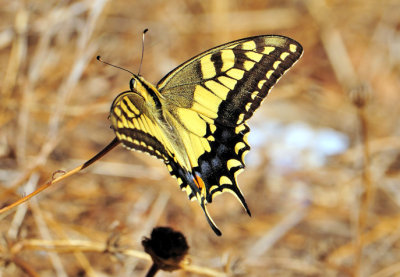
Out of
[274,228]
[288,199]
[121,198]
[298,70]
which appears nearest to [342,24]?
[298,70]

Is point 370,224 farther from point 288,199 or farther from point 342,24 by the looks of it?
point 342,24

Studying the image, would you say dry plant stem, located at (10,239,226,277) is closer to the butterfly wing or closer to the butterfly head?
the butterfly wing

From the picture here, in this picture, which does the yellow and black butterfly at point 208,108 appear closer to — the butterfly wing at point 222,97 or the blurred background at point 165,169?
the butterfly wing at point 222,97

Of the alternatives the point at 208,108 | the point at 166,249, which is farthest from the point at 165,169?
the point at 166,249

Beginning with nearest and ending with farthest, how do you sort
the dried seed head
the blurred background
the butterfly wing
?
1. the dried seed head
2. the butterfly wing
3. the blurred background

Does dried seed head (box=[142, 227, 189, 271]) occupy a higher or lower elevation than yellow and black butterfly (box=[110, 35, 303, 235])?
lower

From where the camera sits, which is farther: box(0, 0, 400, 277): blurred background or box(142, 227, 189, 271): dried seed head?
box(0, 0, 400, 277): blurred background

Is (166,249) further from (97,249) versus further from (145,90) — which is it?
(145,90)

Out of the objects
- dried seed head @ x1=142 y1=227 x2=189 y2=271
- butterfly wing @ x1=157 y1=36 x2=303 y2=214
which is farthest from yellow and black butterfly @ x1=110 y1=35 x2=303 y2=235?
dried seed head @ x1=142 y1=227 x2=189 y2=271
